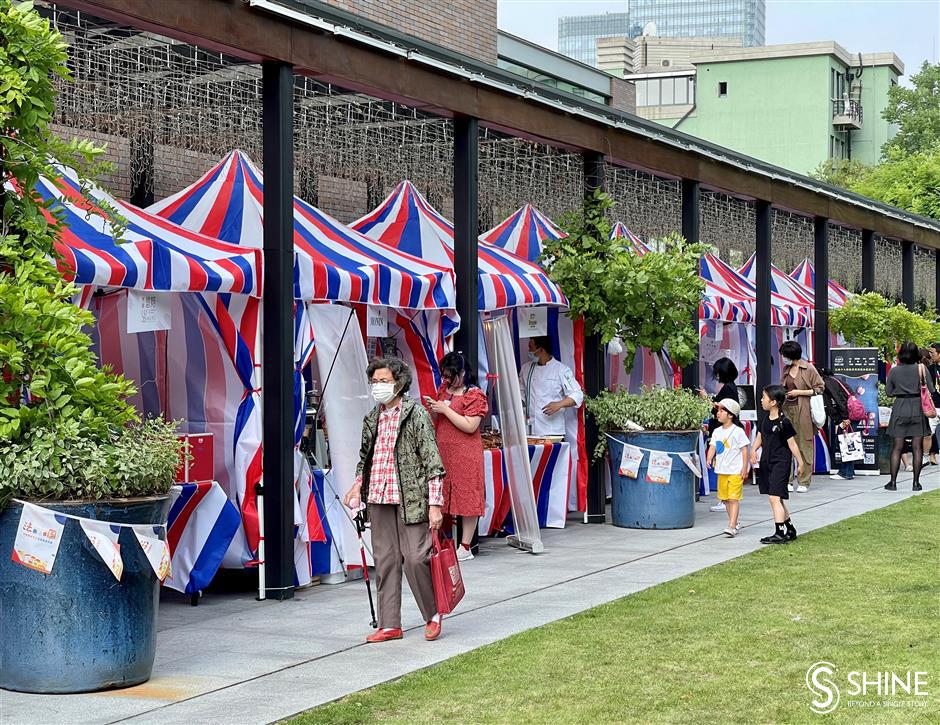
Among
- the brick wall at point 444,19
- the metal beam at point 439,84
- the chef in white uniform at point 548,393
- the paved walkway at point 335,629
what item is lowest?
the paved walkway at point 335,629

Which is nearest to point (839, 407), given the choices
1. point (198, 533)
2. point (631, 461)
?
point (631, 461)

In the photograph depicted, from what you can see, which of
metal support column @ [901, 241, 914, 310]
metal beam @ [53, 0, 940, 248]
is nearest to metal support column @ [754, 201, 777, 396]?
metal beam @ [53, 0, 940, 248]

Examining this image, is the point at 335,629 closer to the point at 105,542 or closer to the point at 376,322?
the point at 105,542

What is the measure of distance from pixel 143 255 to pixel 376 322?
2.69 m

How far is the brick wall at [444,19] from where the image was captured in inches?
707

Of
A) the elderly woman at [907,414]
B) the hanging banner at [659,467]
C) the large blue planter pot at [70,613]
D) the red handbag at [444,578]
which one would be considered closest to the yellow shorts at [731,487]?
the hanging banner at [659,467]

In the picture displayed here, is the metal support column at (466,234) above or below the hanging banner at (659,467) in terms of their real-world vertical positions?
above

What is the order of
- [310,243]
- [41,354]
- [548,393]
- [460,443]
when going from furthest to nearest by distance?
[548,393]
[310,243]
[460,443]
[41,354]

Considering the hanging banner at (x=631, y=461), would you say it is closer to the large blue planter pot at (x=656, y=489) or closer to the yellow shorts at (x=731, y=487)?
the large blue planter pot at (x=656, y=489)

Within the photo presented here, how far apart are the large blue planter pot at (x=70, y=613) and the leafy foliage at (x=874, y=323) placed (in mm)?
16072

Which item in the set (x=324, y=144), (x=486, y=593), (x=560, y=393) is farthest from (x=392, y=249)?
(x=486, y=593)

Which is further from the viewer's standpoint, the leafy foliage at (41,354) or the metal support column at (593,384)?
the metal support column at (593,384)

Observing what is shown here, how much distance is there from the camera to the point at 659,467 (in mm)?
13406

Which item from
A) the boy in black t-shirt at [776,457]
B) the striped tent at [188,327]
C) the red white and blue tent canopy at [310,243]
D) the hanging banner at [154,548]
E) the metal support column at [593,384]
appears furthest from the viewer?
the metal support column at [593,384]
